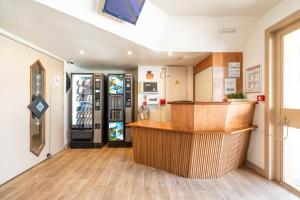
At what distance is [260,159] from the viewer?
3.07 metres

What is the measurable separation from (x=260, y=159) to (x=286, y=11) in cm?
233

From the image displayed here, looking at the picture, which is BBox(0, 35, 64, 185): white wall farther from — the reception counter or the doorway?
the doorway

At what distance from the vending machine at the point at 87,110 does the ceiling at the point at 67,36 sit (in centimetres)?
61

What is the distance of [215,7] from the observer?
2807mm

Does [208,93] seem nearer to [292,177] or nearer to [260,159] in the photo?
[260,159]

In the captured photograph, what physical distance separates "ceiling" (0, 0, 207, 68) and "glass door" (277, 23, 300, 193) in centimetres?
148

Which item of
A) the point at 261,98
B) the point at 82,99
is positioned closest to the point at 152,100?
the point at 82,99

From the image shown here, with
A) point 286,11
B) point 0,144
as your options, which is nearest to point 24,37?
point 0,144

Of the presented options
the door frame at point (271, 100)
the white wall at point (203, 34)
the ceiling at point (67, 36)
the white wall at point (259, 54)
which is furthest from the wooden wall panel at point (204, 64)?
the door frame at point (271, 100)

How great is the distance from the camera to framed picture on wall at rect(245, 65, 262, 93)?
3.08 meters

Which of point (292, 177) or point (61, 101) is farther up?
Result: point (61, 101)

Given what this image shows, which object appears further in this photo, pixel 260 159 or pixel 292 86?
pixel 260 159

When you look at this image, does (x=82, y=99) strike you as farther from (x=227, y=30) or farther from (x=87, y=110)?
(x=227, y=30)

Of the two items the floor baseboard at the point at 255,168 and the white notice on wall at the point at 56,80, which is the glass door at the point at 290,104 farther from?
the white notice on wall at the point at 56,80
